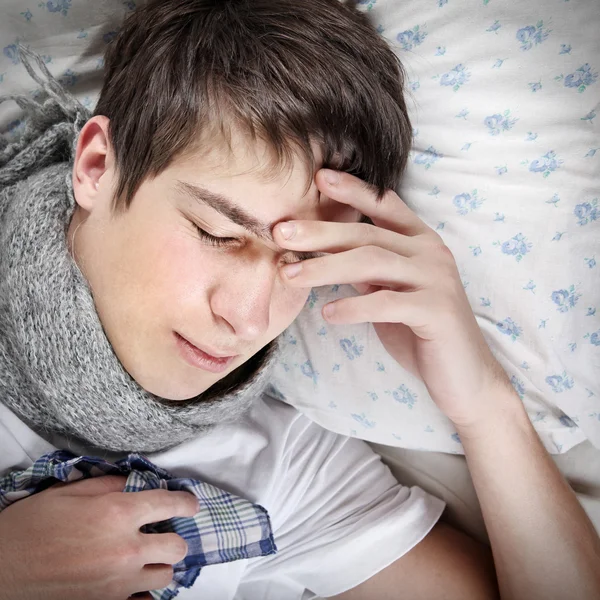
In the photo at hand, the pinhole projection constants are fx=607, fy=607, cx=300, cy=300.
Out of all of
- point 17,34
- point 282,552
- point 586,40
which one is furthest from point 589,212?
point 17,34

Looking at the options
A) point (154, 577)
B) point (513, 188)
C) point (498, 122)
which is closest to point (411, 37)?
point (498, 122)

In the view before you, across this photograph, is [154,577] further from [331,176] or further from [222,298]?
[331,176]

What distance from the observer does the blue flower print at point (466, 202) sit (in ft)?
3.36

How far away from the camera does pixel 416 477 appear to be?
1.22 metres

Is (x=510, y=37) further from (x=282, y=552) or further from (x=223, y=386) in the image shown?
(x=282, y=552)

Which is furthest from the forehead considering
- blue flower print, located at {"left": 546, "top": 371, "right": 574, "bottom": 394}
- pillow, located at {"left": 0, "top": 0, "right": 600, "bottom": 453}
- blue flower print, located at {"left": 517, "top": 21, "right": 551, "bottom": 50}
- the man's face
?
blue flower print, located at {"left": 546, "top": 371, "right": 574, "bottom": 394}

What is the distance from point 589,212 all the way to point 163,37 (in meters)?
0.71

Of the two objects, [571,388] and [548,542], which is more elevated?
[571,388]

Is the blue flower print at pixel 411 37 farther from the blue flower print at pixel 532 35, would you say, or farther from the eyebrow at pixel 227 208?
the eyebrow at pixel 227 208

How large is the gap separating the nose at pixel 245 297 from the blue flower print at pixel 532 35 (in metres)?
0.56

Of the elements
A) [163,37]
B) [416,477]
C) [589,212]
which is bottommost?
[416,477]

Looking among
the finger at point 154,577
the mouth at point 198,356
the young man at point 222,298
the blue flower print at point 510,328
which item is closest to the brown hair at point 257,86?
the young man at point 222,298

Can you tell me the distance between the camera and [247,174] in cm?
79

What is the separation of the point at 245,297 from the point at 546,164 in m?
0.54
